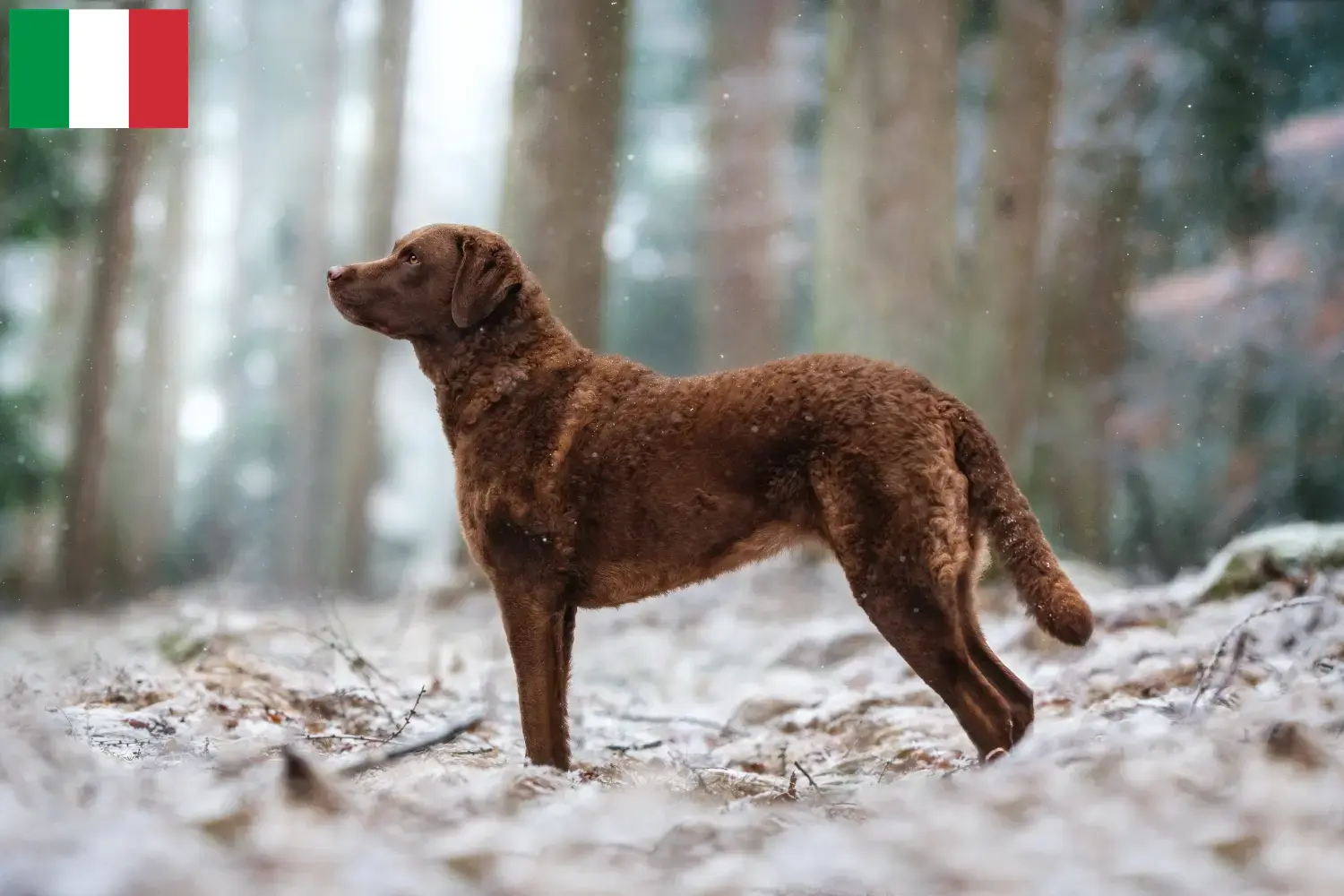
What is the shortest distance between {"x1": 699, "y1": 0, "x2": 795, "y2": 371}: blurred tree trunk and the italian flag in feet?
21.2

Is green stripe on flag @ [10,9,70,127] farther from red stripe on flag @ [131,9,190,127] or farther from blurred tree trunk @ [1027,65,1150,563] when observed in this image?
blurred tree trunk @ [1027,65,1150,563]

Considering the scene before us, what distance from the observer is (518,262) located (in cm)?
340

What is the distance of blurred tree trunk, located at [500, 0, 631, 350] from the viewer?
7.41 metres

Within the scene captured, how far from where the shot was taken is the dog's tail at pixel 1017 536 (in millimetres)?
2699

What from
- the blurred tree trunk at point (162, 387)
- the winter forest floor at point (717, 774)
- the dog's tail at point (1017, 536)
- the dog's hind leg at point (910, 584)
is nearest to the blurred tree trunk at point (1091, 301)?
the winter forest floor at point (717, 774)

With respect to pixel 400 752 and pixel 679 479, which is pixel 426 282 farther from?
pixel 400 752

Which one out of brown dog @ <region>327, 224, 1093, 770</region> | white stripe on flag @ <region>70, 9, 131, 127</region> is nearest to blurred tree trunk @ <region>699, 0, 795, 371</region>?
white stripe on flag @ <region>70, 9, 131, 127</region>

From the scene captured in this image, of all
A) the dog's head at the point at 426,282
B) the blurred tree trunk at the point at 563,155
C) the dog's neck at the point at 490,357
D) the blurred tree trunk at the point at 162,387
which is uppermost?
the blurred tree trunk at the point at 563,155

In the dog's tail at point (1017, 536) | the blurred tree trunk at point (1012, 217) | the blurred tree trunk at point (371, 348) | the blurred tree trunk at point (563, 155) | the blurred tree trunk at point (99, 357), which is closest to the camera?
the dog's tail at point (1017, 536)

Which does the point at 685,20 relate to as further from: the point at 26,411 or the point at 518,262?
the point at 518,262

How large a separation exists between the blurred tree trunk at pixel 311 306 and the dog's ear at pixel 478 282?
45.3ft

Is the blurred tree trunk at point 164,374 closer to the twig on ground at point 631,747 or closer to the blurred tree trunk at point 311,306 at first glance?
the blurred tree trunk at point 311,306

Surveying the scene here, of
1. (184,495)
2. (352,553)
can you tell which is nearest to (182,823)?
(352,553)

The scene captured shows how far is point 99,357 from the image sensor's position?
11.6 metres
